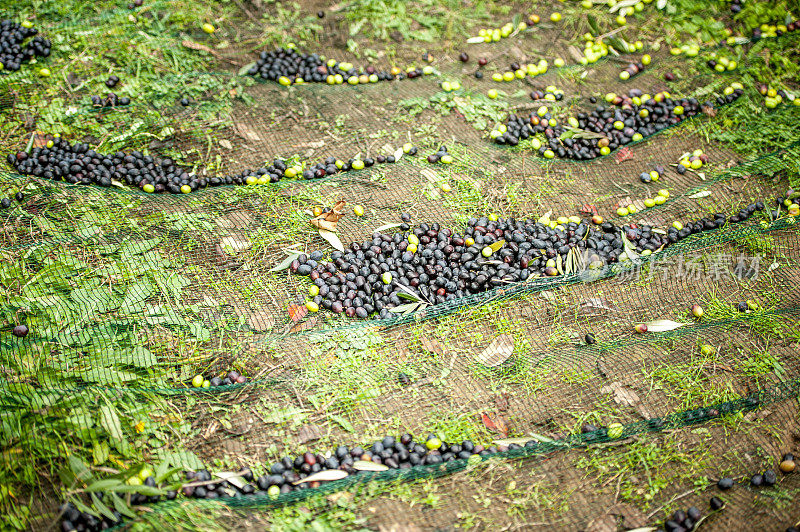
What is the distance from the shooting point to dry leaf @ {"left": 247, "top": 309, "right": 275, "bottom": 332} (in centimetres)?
401

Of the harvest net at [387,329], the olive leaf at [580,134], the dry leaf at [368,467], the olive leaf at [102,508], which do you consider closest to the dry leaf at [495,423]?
the harvest net at [387,329]

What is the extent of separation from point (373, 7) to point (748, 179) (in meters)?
4.52

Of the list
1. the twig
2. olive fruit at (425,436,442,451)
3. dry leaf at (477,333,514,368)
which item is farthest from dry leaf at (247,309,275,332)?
the twig

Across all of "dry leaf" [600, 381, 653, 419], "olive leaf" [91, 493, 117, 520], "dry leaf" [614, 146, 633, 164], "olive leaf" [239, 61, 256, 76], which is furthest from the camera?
"olive leaf" [239, 61, 256, 76]

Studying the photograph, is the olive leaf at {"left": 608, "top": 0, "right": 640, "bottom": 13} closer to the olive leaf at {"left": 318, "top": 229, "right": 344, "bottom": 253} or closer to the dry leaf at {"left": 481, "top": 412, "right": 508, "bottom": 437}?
the olive leaf at {"left": 318, "top": 229, "right": 344, "bottom": 253}

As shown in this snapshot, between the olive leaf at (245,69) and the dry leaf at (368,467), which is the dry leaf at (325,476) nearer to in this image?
the dry leaf at (368,467)

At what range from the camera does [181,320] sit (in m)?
3.94

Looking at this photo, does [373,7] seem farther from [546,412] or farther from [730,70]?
[546,412]

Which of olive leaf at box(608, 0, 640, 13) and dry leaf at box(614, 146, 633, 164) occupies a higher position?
olive leaf at box(608, 0, 640, 13)

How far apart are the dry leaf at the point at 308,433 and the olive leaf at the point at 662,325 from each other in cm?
256

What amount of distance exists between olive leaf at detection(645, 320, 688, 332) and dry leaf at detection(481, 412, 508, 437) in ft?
4.71

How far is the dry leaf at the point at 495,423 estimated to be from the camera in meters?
3.62

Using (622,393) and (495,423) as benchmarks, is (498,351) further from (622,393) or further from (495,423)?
(622,393)

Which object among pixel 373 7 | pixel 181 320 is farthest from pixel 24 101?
pixel 373 7
